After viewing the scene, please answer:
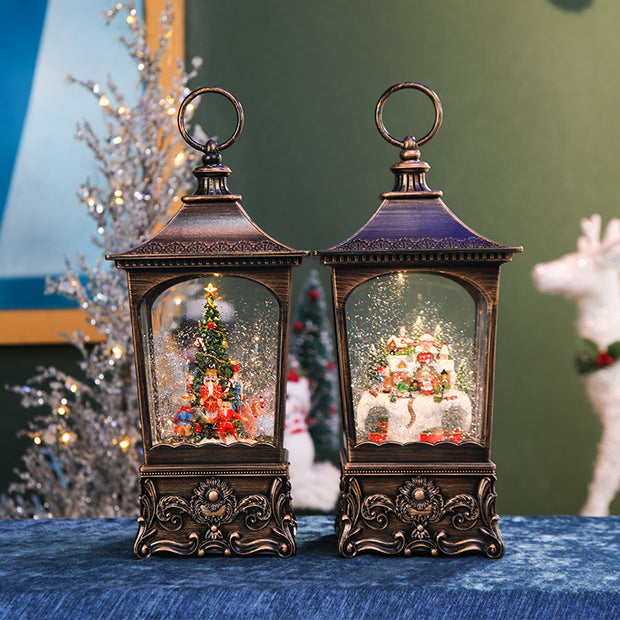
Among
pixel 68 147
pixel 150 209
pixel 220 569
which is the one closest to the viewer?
pixel 220 569

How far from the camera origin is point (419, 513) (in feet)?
3.42

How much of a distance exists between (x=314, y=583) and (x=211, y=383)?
0.33 m

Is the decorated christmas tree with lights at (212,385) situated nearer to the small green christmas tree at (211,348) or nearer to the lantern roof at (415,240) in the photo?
the small green christmas tree at (211,348)

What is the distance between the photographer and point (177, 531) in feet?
3.45

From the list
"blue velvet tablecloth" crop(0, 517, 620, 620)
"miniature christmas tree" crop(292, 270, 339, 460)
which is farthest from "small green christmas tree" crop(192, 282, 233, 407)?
"miniature christmas tree" crop(292, 270, 339, 460)

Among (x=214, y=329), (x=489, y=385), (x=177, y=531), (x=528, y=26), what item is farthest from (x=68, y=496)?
(x=528, y=26)

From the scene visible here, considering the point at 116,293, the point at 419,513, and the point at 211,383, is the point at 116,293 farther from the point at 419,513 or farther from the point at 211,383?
the point at 419,513

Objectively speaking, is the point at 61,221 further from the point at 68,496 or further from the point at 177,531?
the point at 177,531

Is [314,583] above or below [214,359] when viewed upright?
below

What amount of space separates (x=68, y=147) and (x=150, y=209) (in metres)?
0.80

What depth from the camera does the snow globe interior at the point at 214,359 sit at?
1.02 metres

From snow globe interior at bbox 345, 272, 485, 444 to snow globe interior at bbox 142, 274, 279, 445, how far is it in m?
0.14

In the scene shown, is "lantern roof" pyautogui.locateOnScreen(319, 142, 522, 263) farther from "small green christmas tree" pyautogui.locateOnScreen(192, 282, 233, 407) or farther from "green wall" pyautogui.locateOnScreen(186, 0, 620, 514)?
"green wall" pyautogui.locateOnScreen(186, 0, 620, 514)

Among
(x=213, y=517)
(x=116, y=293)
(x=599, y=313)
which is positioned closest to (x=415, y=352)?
(x=213, y=517)
